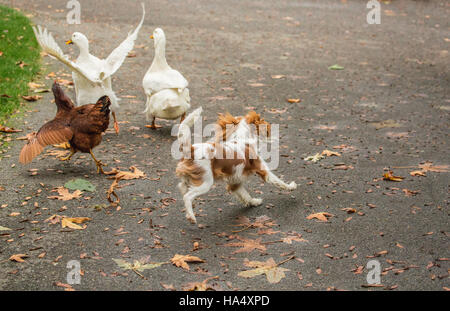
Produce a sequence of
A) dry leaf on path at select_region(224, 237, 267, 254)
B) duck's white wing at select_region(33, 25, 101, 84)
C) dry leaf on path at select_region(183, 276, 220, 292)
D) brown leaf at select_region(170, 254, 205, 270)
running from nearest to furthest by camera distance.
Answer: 1. dry leaf on path at select_region(183, 276, 220, 292)
2. brown leaf at select_region(170, 254, 205, 270)
3. dry leaf on path at select_region(224, 237, 267, 254)
4. duck's white wing at select_region(33, 25, 101, 84)

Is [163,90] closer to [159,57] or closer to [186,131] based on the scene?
[159,57]

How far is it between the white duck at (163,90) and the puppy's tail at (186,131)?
2053mm

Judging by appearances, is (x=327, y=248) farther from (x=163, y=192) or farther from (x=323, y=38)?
(x=323, y=38)

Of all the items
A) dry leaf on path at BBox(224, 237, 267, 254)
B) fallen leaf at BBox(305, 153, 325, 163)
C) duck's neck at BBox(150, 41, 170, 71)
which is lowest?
dry leaf on path at BBox(224, 237, 267, 254)

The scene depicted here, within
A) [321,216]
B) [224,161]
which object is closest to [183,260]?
[224,161]

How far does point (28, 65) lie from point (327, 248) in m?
6.56

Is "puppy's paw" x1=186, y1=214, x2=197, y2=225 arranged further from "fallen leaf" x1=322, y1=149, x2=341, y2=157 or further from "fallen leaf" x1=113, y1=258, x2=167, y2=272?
"fallen leaf" x1=322, y1=149, x2=341, y2=157

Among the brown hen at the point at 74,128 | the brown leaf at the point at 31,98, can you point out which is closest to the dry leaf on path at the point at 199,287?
the brown hen at the point at 74,128

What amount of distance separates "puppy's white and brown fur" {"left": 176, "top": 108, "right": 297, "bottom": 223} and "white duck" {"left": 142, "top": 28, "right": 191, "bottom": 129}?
1.58 m

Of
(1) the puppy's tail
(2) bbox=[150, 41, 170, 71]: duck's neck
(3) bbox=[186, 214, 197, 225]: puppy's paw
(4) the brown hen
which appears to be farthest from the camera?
(2) bbox=[150, 41, 170, 71]: duck's neck

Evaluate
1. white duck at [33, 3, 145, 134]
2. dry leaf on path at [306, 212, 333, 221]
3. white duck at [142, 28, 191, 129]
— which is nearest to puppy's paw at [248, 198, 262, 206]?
dry leaf on path at [306, 212, 333, 221]

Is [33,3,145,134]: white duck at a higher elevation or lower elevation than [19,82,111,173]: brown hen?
higher

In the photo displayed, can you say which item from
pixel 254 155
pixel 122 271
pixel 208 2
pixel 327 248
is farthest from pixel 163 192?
pixel 208 2

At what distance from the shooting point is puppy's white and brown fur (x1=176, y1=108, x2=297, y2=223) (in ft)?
13.5
